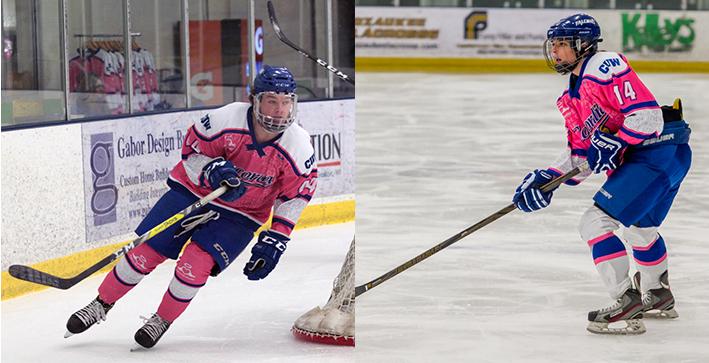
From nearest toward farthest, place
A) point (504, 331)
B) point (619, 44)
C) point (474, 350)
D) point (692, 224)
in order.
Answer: point (474, 350) < point (504, 331) < point (692, 224) < point (619, 44)

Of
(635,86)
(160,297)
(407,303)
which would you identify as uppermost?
(635,86)

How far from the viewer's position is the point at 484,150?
6926 millimetres

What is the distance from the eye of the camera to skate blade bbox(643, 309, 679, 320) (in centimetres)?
330

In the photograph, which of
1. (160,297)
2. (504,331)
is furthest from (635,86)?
(160,297)

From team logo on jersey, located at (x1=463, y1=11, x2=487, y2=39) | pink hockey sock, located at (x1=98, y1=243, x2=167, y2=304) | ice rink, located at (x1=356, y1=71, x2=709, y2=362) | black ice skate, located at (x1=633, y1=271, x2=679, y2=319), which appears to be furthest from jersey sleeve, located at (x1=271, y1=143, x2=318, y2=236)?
team logo on jersey, located at (x1=463, y1=11, x2=487, y2=39)

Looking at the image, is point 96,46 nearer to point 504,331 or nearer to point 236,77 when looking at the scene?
point 236,77

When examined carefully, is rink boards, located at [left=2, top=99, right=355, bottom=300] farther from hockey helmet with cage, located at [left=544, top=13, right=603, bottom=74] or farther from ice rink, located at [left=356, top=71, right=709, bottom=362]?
hockey helmet with cage, located at [left=544, top=13, right=603, bottom=74]

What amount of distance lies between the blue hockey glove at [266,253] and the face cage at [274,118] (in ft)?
0.57

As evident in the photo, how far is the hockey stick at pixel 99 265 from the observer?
208 centimetres

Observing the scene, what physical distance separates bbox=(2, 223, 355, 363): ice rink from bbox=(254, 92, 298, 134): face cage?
0.22m

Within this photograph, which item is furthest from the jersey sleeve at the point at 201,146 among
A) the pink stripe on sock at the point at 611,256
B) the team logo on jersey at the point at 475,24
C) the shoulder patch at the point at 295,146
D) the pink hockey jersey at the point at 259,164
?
the team logo on jersey at the point at 475,24

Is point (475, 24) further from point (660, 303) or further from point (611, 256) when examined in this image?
point (611, 256)

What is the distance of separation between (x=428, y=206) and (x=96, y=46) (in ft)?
8.87

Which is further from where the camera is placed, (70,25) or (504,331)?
(504,331)
